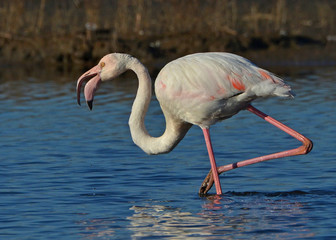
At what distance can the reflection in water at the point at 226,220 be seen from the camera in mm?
6023

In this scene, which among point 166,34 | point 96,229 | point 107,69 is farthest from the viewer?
point 166,34

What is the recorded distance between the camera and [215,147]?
386 inches

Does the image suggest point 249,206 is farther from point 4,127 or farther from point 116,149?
point 4,127

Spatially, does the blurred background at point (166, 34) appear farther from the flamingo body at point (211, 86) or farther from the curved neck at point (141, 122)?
the flamingo body at point (211, 86)

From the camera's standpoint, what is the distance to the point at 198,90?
7012mm

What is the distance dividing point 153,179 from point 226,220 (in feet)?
5.85

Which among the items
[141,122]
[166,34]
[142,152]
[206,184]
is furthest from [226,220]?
[166,34]

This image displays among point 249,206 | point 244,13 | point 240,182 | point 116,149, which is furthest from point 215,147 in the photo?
point 244,13

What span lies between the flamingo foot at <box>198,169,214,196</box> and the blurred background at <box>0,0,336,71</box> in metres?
11.8

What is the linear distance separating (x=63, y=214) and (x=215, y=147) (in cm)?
341

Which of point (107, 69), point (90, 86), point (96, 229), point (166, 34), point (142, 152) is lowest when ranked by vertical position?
point (142, 152)

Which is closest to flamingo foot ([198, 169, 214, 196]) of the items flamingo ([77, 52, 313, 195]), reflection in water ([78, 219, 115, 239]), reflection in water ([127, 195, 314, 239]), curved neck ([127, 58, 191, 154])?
flamingo ([77, 52, 313, 195])

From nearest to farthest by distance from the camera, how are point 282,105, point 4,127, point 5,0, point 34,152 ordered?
point 34,152 → point 4,127 → point 282,105 → point 5,0

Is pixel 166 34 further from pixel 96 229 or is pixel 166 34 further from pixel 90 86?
pixel 96 229
